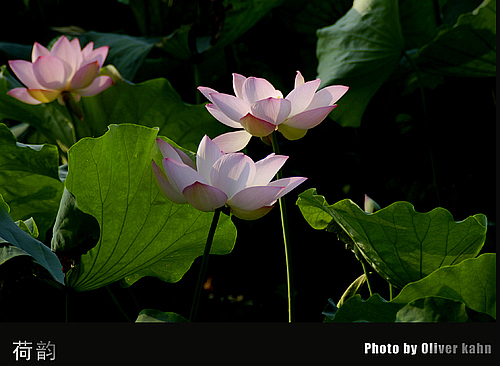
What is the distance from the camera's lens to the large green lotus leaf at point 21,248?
0.35 metres

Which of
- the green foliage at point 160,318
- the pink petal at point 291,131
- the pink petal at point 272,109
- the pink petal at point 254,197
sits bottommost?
the green foliage at point 160,318

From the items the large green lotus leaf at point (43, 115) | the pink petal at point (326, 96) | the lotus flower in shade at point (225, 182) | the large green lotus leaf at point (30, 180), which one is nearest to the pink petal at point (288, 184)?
the lotus flower in shade at point (225, 182)

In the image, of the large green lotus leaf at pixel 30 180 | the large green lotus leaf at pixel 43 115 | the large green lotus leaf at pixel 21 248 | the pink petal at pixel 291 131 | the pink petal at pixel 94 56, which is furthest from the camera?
the large green lotus leaf at pixel 43 115

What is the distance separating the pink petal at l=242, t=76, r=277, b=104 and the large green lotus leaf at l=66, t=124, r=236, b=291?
0.10m

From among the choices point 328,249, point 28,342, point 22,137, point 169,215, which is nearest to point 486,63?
point 328,249

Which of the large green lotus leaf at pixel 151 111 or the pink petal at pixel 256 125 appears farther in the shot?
the large green lotus leaf at pixel 151 111

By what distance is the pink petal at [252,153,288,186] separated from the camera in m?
0.38

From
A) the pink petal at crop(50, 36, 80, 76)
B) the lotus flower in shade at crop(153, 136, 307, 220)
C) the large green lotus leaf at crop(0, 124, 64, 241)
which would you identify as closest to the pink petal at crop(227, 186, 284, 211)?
the lotus flower in shade at crop(153, 136, 307, 220)

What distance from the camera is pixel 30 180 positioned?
0.64 m

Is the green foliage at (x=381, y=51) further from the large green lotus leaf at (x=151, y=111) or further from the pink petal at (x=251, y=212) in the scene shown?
the pink petal at (x=251, y=212)

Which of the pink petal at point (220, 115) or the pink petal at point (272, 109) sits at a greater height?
the pink petal at point (220, 115)

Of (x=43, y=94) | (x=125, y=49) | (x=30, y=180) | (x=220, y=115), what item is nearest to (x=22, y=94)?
(x=43, y=94)

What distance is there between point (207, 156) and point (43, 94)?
44 centimetres

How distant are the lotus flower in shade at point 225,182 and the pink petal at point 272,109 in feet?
0.20
